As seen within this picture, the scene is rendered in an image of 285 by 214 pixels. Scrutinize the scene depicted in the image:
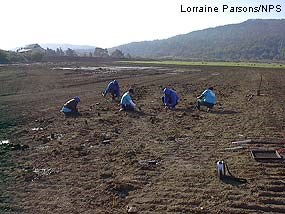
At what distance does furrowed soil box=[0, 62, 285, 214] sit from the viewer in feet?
25.6

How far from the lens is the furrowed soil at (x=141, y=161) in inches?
307

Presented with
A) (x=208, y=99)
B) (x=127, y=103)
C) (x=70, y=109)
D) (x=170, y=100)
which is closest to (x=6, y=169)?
(x=70, y=109)

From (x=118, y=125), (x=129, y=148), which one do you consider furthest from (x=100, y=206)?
(x=118, y=125)

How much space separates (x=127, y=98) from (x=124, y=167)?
802cm

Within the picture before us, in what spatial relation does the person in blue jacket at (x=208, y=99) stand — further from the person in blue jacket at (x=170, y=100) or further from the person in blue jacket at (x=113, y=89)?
the person in blue jacket at (x=113, y=89)

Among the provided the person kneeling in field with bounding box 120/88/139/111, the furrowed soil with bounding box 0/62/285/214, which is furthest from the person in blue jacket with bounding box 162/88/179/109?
the person kneeling in field with bounding box 120/88/139/111

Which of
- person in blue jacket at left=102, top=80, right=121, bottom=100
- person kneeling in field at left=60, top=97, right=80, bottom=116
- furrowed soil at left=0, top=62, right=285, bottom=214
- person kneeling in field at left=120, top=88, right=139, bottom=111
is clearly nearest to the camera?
furrowed soil at left=0, top=62, right=285, bottom=214

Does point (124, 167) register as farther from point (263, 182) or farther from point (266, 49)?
point (266, 49)

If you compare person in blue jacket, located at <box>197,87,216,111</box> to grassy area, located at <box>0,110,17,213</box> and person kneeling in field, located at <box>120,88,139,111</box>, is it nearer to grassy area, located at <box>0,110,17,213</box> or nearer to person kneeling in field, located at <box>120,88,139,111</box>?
person kneeling in field, located at <box>120,88,139,111</box>

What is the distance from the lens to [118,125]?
15.1m

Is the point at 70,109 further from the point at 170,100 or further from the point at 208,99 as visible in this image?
the point at 208,99

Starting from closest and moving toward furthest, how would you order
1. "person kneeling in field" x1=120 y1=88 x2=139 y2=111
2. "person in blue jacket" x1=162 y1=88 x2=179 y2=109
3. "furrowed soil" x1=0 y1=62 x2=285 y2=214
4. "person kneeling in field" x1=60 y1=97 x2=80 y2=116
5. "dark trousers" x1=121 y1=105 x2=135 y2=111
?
"furrowed soil" x1=0 y1=62 x2=285 y2=214
"person kneeling in field" x1=60 y1=97 x2=80 y2=116
"person kneeling in field" x1=120 y1=88 x2=139 y2=111
"dark trousers" x1=121 y1=105 x2=135 y2=111
"person in blue jacket" x1=162 y1=88 x2=179 y2=109

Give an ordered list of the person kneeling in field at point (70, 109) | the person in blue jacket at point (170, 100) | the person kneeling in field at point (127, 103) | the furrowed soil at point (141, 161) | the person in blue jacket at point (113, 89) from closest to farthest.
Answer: the furrowed soil at point (141, 161)
the person kneeling in field at point (70, 109)
the person kneeling in field at point (127, 103)
the person in blue jacket at point (170, 100)
the person in blue jacket at point (113, 89)

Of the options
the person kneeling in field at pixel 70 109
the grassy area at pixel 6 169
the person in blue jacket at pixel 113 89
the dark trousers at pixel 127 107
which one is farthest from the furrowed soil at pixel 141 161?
the person in blue jacket at pixel 113 89
